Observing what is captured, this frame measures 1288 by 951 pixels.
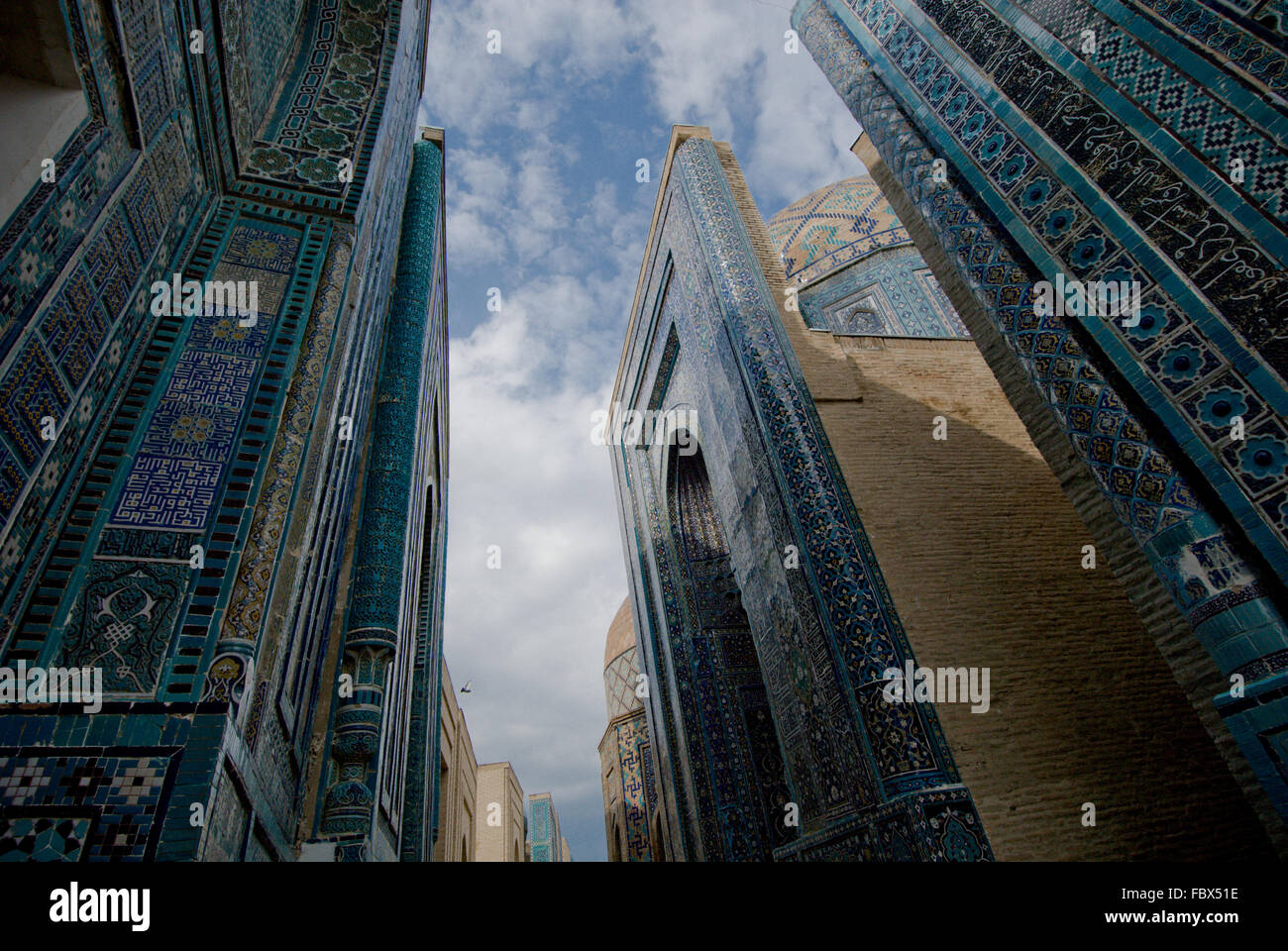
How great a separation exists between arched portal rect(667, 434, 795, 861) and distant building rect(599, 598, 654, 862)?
2370 millimetres

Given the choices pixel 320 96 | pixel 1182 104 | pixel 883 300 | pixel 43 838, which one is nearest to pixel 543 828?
pixel 883 300

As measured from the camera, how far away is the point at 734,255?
5.88m

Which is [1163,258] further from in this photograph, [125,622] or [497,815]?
[497,815]

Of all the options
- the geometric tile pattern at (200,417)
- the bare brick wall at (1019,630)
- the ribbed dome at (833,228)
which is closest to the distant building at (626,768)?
the bare brick wall at (1019,630)

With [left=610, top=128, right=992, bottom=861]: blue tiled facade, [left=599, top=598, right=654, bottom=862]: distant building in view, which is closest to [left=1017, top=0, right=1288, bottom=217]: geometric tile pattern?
→ [left=610, top=128, right=992, bottom=861]: blue tiled facade

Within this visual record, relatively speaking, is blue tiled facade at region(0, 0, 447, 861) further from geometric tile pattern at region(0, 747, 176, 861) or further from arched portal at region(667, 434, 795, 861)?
arched portal at region(667, 434, 795, 861)

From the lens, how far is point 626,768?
34.0ft

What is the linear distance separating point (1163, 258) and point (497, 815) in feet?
49.1

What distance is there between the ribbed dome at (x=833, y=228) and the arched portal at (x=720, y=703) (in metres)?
5.02

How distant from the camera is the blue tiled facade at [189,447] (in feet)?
5.14

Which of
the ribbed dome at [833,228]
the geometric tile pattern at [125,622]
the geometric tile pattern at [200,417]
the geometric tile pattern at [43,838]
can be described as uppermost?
the ribbed dome at [833,228]

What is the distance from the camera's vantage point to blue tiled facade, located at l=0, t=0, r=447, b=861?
5.14ft

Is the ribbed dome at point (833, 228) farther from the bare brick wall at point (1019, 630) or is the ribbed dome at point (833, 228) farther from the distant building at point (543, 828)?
the distant building at point (543, 828)
